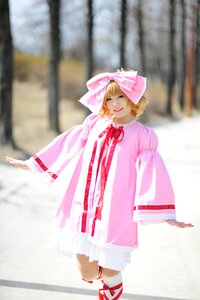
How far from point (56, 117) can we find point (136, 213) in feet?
44.0

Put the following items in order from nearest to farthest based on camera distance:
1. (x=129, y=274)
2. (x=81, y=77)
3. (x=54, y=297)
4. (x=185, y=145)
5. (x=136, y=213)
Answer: (x=136, y=213) < (x=54, y=297) < (x=129, y=274) < (x=185, y=145) < (x=81, y=77)

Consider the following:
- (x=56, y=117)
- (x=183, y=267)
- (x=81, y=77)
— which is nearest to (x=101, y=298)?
(x=183, y=267)

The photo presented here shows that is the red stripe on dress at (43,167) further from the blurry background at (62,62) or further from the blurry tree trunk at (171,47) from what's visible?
the blurry tree trunk at (171,47)

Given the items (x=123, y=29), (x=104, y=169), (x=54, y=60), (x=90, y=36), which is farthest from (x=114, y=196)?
(x=123, y=29)

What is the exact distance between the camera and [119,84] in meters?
3.18

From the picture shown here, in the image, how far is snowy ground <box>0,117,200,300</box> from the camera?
158 inches

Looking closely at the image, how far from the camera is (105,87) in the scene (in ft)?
10.7

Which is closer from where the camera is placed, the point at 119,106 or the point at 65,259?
the point at 119,106

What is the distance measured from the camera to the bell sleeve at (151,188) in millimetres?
3074

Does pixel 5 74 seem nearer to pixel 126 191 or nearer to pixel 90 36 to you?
pixel 90 36

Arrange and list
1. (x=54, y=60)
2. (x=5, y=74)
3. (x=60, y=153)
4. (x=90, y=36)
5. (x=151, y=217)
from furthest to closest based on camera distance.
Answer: (x=90, y=36), (x=54, y=60), (x=5, y=74), (x=60, y=153), (x=151, y=217)

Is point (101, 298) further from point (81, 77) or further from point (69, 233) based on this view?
point (81, 77)

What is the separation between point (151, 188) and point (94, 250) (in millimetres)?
505

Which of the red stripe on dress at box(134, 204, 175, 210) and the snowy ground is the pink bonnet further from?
the snowy ground
